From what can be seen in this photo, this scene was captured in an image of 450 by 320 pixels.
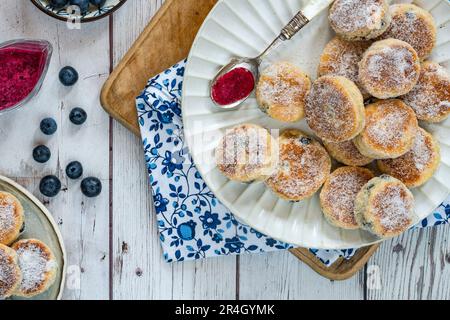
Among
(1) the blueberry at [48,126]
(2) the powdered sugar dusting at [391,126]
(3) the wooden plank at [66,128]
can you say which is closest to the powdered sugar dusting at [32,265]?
(3) the wooden plank at [66,128]

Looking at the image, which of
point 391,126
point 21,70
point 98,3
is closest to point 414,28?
point 391,126

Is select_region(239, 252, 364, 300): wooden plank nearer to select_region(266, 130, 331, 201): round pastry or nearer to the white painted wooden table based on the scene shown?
the white painted wooden table

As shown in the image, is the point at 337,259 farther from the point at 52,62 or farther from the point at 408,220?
the point at 52,62

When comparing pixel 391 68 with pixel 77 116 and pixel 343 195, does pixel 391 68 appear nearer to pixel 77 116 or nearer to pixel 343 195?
pixel 343 195

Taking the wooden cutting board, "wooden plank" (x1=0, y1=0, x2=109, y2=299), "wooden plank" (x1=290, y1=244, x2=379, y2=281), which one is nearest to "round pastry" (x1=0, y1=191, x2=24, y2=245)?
"wooden plank" (x1=0, y1=0, x2=109, y2=299)

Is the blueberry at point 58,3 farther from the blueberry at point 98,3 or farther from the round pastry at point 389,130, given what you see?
the round pastry at point 389,130

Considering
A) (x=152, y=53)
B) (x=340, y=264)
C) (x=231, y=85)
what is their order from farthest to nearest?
(x=340, y=264) < (x=152, y=53) < (x=231, y=85)
